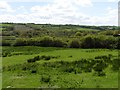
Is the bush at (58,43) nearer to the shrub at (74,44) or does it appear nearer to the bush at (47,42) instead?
the bush at (47,42)

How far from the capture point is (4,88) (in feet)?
76.3

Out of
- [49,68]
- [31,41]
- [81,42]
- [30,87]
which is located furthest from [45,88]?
[31,41]

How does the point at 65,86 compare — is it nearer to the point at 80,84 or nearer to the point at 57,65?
the point at 80,84

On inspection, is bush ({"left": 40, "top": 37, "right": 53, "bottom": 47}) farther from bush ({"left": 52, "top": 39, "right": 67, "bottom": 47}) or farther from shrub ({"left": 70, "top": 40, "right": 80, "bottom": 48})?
shrub ({"left": 70, "top": 40, "right": 80, "bottom": 48})

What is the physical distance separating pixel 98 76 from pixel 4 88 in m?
9.25

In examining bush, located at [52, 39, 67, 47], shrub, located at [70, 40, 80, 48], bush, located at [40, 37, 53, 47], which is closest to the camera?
shrub, located at [70, 40, 80, 48]

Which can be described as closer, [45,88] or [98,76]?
[45,88]

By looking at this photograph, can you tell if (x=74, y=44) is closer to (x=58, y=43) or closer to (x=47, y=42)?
(x=58, y=43)

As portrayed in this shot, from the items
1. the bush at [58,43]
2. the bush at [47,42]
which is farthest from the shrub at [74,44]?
the bush at [47,42]

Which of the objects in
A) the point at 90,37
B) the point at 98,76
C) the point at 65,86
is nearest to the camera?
the point at 65,86

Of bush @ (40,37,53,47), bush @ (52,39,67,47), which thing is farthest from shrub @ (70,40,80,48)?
bush @ (40,37,53,47)

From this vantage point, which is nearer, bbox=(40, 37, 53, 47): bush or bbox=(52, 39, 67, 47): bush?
bbox=(52, 39, 67, 47): bush

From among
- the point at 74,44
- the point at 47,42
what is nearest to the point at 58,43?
the point at 47,42

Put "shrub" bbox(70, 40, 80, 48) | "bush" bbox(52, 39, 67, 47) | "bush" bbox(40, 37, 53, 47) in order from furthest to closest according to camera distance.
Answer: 1. "bush" bbox(40, 37, 53, 47)
2. "bush" bbox(52, 39, 67, 47)
3. "shrub" bbox(70, 40, 80, 48)
